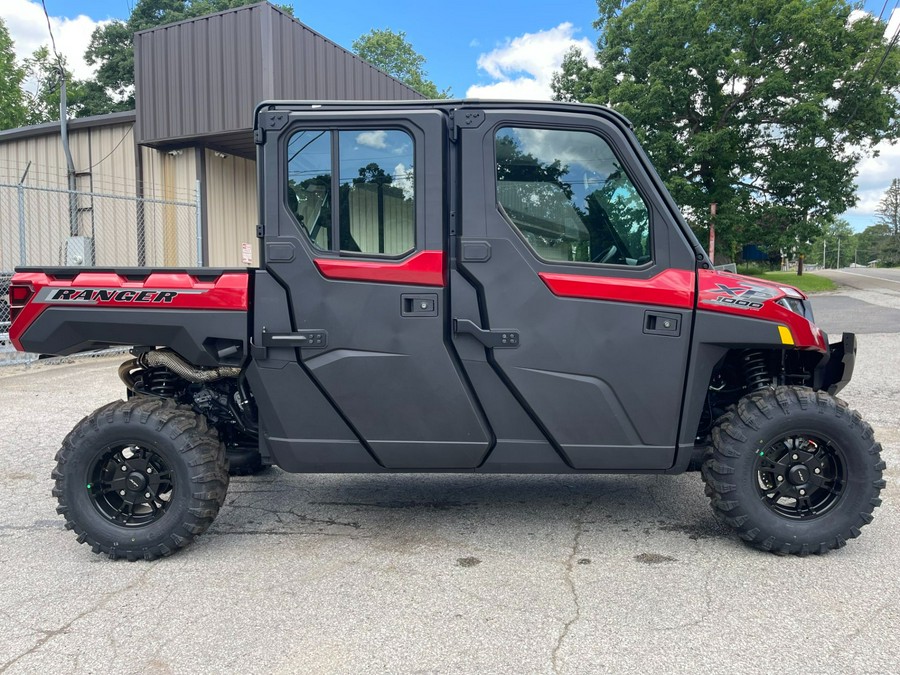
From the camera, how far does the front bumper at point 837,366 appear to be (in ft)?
11.9

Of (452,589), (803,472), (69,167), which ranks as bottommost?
(452,589)

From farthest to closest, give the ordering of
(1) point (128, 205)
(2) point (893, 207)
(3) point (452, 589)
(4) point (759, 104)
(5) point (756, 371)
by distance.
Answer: (2) point (893, 207), (4) point (759, 104), (1) point (128, 205), (5) point (756, 371), (3) point (452, 589)

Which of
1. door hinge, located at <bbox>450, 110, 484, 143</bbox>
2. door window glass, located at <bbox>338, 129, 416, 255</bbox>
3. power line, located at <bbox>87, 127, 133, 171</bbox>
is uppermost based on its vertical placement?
power line, located at <bbox>87, 127, 133, 171</bbox>

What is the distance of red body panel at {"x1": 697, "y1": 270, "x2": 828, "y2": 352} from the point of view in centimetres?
330

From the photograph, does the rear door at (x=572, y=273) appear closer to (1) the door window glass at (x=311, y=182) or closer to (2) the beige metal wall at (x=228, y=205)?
(1) the door window glass at (x=311, y=182)

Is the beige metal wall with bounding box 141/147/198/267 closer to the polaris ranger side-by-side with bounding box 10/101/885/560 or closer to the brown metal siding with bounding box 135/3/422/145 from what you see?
the brown metal siding with bounding box 135/3/422/145

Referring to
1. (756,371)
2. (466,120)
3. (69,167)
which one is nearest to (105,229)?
(69,167)

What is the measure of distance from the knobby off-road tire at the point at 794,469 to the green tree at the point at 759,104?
18455 mm

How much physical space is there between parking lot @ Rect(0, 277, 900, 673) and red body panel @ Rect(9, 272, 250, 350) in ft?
4.27

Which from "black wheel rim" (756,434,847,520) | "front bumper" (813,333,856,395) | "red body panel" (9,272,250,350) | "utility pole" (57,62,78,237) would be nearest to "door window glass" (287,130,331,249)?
"red body panel" (9,272,250,350)

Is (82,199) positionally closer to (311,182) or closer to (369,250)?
(311,182)

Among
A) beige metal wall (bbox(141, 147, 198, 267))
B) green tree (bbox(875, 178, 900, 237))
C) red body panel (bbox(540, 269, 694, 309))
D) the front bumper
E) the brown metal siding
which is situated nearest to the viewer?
red body panel (bbox(540, 269, 694, 309))

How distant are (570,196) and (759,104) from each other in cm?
2184

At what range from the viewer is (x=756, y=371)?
3.67m
